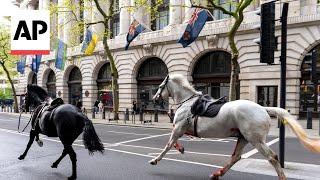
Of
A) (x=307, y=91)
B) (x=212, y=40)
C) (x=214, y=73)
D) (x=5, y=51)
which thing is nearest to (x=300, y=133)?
(x=307, y=91)

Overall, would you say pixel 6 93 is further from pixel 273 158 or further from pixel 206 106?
pixel 273 158

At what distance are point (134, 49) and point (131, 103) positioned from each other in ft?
19.0

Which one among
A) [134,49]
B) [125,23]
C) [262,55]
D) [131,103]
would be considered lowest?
[131,103]

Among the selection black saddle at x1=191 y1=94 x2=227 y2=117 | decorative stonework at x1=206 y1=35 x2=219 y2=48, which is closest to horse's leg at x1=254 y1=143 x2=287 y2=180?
black saddle at x1=191 y1=94 x2=227 y2=117

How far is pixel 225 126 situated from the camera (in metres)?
8.16

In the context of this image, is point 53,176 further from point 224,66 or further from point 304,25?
point 224,66

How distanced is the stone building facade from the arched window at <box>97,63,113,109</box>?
123 mm

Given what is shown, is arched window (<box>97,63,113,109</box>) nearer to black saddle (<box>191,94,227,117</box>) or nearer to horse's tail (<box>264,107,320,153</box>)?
black saddle (<box>191,94,227,117</box>)

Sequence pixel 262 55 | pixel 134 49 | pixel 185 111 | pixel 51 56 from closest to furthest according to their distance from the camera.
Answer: pixel 185 111 < pixel 262 55 < pixel 134 49 < pixel 51 56

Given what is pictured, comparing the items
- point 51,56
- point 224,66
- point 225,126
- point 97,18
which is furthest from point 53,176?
point 51,56

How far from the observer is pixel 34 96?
36.9ft

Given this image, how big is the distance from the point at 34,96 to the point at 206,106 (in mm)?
5278

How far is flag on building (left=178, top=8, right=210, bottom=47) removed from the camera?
27750 millimetres

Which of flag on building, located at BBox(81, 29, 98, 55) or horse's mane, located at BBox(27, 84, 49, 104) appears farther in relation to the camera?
flag on building, located at BBox(81, 29, 98, 55)
